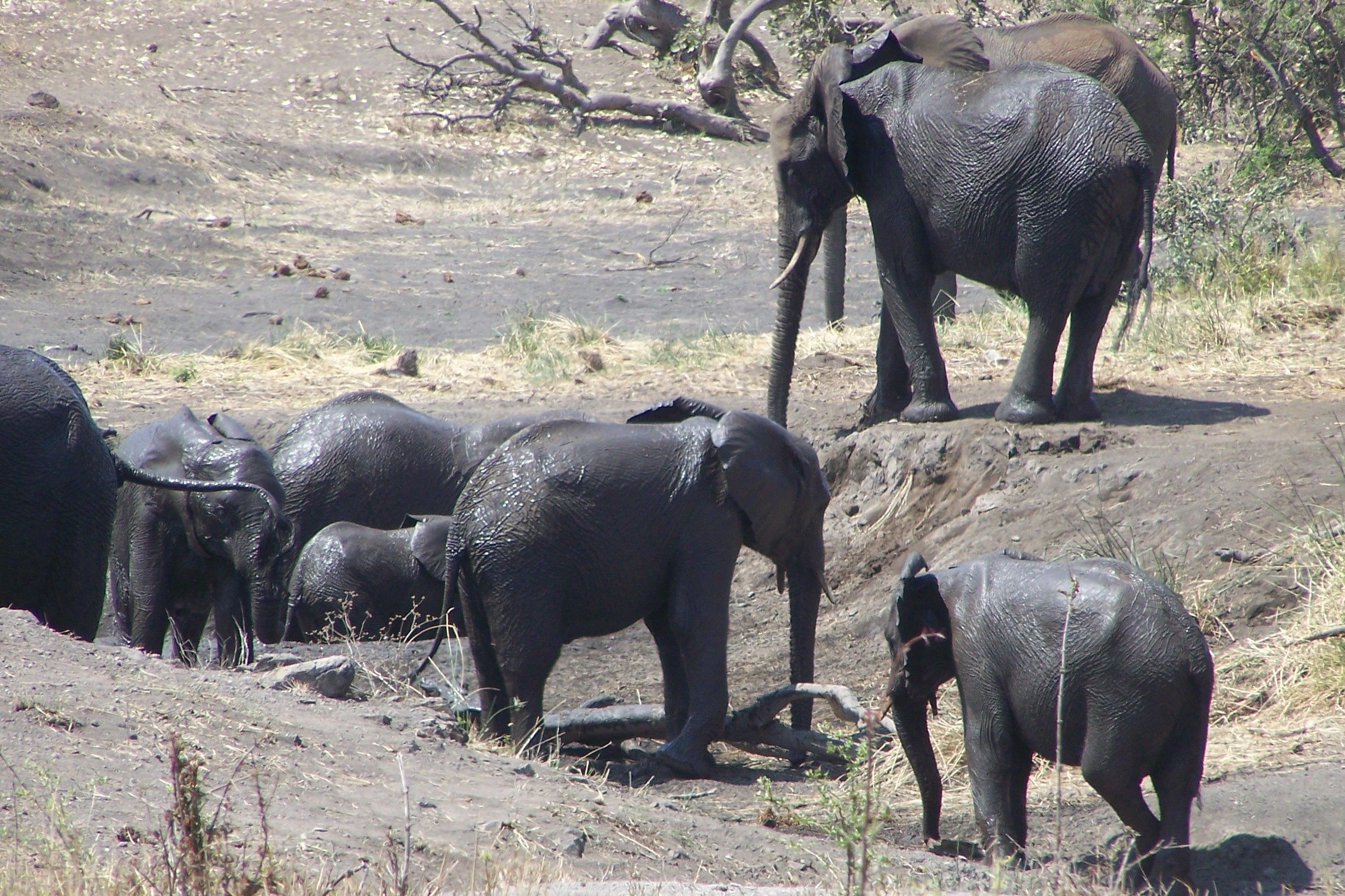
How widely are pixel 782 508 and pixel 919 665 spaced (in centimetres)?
135

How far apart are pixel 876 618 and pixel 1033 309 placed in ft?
6.29

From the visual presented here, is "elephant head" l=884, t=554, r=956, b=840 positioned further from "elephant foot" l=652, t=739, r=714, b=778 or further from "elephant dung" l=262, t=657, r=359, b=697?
"elephant dung" l=262, t=657, r=359, b=697

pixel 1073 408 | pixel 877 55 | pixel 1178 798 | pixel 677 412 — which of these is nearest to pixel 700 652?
pixel 677 412

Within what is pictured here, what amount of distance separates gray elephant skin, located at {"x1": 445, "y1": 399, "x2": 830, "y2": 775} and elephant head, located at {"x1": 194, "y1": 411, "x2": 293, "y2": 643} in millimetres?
1605

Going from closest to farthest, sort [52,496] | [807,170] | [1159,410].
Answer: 1. [52,496]
2. [1159,410]
3. [807,170]

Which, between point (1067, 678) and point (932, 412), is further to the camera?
point (932, 412)

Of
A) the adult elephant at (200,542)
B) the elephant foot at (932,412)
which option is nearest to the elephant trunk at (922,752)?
the adult elephant at (200,542)

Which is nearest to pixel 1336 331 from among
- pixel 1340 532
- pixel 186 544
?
pixel 1340 532

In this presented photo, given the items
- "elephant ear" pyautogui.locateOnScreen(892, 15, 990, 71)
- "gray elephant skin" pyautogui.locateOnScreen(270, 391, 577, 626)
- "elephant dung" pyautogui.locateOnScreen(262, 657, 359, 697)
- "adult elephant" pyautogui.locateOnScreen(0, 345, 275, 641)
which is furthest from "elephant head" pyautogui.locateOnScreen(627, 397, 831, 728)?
"elephant ear" pyautogui.locateOnScreen(892, 15, 990, 71)

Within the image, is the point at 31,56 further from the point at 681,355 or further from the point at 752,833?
the point at 752,833

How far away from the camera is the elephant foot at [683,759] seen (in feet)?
21.4

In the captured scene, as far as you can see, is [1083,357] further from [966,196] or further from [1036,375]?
[966,196]

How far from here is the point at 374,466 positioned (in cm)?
880

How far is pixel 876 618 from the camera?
823cm
